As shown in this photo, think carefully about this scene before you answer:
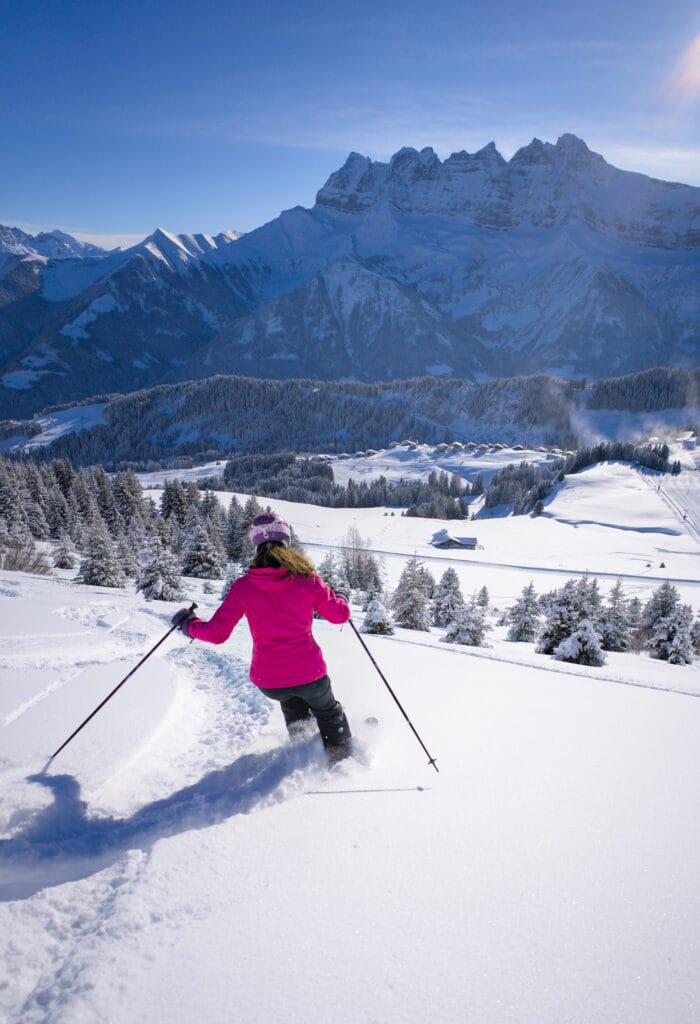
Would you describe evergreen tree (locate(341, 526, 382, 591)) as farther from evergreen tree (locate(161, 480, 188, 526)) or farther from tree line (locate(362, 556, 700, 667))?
evergreen tree (locate(161, 480, 188, 526))

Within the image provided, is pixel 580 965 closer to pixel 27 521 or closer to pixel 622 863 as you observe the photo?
pixel 622 863

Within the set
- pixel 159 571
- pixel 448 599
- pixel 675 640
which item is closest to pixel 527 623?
pixel 448 599

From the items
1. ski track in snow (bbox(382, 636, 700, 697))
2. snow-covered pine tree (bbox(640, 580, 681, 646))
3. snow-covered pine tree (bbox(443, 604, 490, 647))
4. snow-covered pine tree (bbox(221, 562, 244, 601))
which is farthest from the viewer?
snow-covered pine tree (bbox(640, 580, 681, 646))

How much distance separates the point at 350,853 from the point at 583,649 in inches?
514

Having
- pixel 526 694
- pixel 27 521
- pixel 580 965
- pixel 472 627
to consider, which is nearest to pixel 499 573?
pixel 472 627

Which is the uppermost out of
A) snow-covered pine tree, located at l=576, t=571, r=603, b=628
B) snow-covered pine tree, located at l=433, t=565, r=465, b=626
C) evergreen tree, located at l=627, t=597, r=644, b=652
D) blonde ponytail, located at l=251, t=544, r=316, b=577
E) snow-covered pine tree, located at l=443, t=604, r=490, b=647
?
blonde ponytail, located at l=251, t=544, r=316, b=577

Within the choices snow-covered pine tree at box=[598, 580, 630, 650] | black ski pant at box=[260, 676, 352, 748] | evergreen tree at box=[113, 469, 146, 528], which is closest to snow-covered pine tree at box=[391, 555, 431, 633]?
snow-covered pine tree at box=[598, 580, 630, 650]

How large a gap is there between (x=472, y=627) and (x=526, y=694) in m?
A: 13.3

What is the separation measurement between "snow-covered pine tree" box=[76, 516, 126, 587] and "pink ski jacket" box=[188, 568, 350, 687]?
74.7 ft

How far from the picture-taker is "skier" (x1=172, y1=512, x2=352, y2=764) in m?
4.16

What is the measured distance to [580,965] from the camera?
220 centimetres

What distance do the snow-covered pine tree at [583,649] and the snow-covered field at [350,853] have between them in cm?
797

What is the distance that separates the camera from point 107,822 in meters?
3.49

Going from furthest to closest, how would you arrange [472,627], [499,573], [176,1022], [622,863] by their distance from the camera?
[499,573] → [472,627] → [622,863] → [176,1022]
